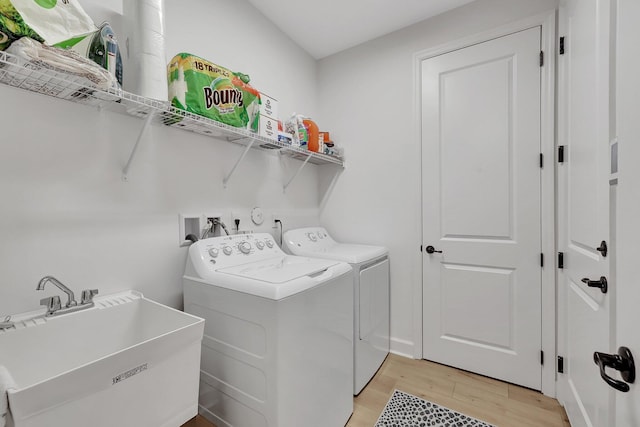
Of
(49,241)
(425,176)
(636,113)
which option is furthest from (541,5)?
(49,241)

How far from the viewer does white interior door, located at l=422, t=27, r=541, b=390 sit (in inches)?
70.1

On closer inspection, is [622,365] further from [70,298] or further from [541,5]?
[541,5]

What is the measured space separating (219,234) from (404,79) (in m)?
1.92

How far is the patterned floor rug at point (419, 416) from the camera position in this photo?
1502mm

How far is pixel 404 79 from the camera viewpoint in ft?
7.33

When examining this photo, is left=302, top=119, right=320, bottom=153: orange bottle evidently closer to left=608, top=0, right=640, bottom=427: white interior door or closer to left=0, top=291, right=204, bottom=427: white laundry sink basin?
left=0, top=291, right=204, bottom=427: white laundry sink basin

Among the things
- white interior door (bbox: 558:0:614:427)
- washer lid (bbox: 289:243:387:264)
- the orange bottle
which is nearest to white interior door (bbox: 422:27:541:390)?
white interior door (bbox: 558:0:614:427)

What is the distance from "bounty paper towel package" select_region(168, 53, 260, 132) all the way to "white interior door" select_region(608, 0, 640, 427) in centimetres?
150

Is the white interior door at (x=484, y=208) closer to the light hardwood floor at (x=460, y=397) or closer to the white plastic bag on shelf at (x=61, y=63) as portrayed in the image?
the light hardwood floor at (x=460, y=397)

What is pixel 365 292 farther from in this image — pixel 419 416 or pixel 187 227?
pixel 187 227

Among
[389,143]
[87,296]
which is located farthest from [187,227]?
[389,143]

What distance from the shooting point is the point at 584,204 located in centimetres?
122

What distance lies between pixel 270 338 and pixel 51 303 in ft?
2.73

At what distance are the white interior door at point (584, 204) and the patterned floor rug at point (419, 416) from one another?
540mm
